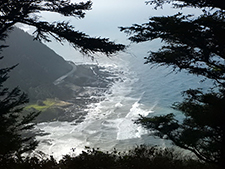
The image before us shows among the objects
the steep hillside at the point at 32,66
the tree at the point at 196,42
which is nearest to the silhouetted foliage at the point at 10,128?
the tree at the point at 196,42

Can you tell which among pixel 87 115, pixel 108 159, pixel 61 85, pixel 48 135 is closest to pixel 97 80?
pixel 61 85

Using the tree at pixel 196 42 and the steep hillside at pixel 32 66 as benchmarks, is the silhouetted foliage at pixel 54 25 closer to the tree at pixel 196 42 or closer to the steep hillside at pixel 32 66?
the tree at pixel 196 42

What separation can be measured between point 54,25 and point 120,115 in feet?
123

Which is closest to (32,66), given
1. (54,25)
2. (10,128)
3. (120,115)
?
(120,115)

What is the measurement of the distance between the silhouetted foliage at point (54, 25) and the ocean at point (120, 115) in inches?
352

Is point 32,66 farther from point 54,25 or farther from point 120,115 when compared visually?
point 54,25

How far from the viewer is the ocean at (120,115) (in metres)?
30.0

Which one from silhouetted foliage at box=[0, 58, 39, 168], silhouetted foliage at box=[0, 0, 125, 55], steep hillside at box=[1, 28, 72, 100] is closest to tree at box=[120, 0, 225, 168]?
silhouetted foliage at box=[0, 0, 125, 55]

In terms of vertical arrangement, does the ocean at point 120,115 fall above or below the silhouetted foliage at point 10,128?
below

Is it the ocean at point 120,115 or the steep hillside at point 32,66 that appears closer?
the ocean at point 120,115

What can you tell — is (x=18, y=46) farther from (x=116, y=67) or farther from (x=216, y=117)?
(x=216, y=117)

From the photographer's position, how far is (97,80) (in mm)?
68375

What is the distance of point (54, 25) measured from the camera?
4371 millimetres

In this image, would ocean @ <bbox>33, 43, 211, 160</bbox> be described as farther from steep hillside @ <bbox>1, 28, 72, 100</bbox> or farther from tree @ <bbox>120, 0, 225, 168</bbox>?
steep hillside @ <bbox>1, 28, 72, 100</bbox>
